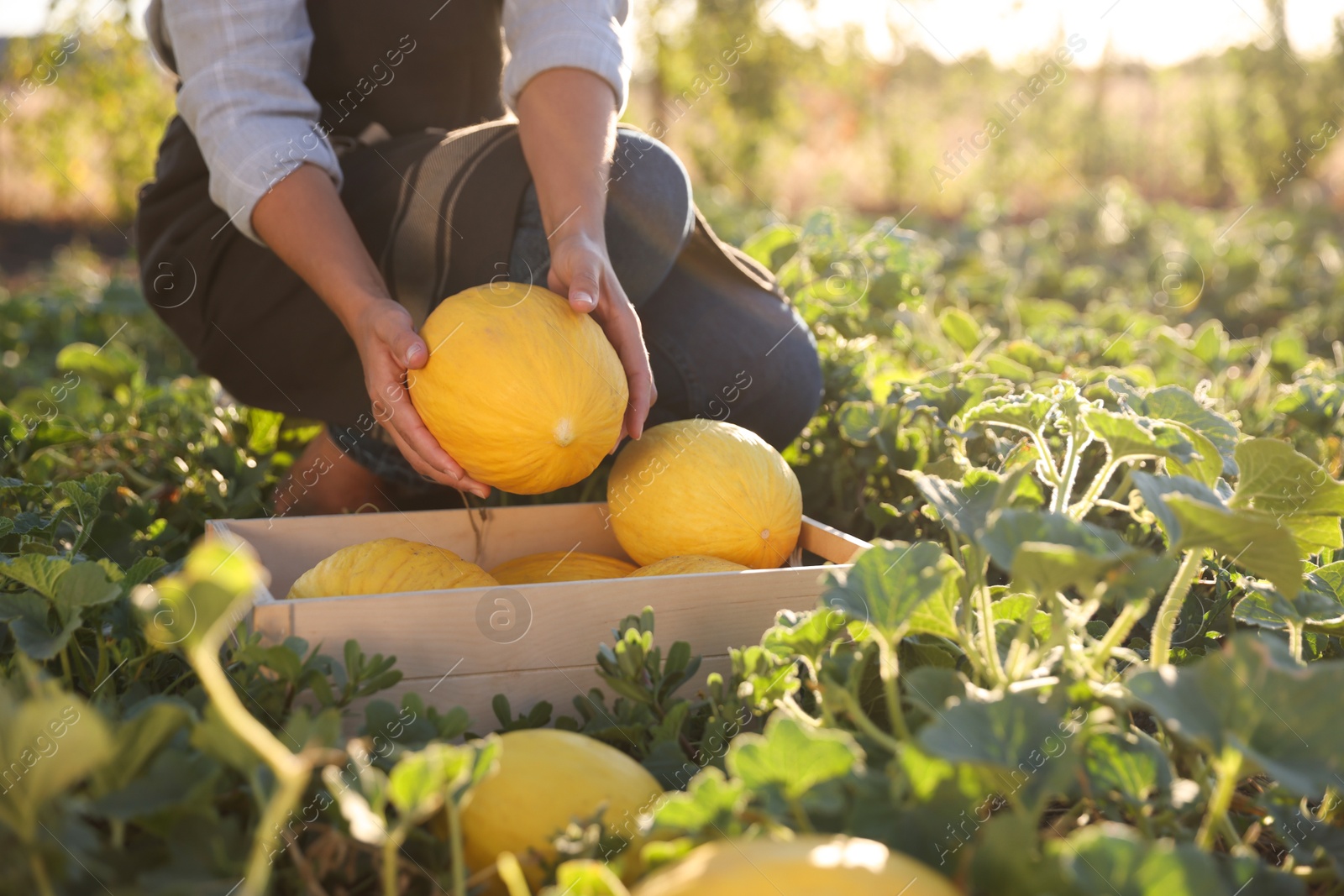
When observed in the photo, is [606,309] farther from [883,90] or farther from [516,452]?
[883,90]

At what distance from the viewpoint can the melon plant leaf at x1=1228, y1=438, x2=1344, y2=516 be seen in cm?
109

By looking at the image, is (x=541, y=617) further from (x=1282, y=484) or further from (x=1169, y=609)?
(x=1282, y=484)

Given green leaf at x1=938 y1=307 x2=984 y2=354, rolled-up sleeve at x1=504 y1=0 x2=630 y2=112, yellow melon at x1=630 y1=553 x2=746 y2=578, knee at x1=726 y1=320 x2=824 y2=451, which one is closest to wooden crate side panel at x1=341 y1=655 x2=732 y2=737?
yellow melon at x1=630 y1=553 x2=746 y2=578

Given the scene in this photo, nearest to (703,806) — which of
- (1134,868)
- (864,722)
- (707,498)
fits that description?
(864,722)

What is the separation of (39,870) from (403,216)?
150cm

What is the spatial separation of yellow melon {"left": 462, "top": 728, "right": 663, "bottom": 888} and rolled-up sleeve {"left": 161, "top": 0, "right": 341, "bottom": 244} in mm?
1209

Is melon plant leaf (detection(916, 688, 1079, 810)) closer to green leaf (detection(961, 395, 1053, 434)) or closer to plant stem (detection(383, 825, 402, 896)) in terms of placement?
plant stem (detection(383, 825, 402, 896))

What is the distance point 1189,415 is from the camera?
1.32 metres

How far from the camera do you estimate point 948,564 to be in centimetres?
112

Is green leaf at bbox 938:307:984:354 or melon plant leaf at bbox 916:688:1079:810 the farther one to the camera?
green leaf at bbox 938:307:984:354

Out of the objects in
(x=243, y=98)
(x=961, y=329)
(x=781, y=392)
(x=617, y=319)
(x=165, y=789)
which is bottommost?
(x=961, y=329)

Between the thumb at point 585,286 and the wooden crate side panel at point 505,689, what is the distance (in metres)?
0.51

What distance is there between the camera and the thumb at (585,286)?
5.22ft

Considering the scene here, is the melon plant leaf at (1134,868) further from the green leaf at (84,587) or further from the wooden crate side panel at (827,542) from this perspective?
the green leaf at (84,587)
